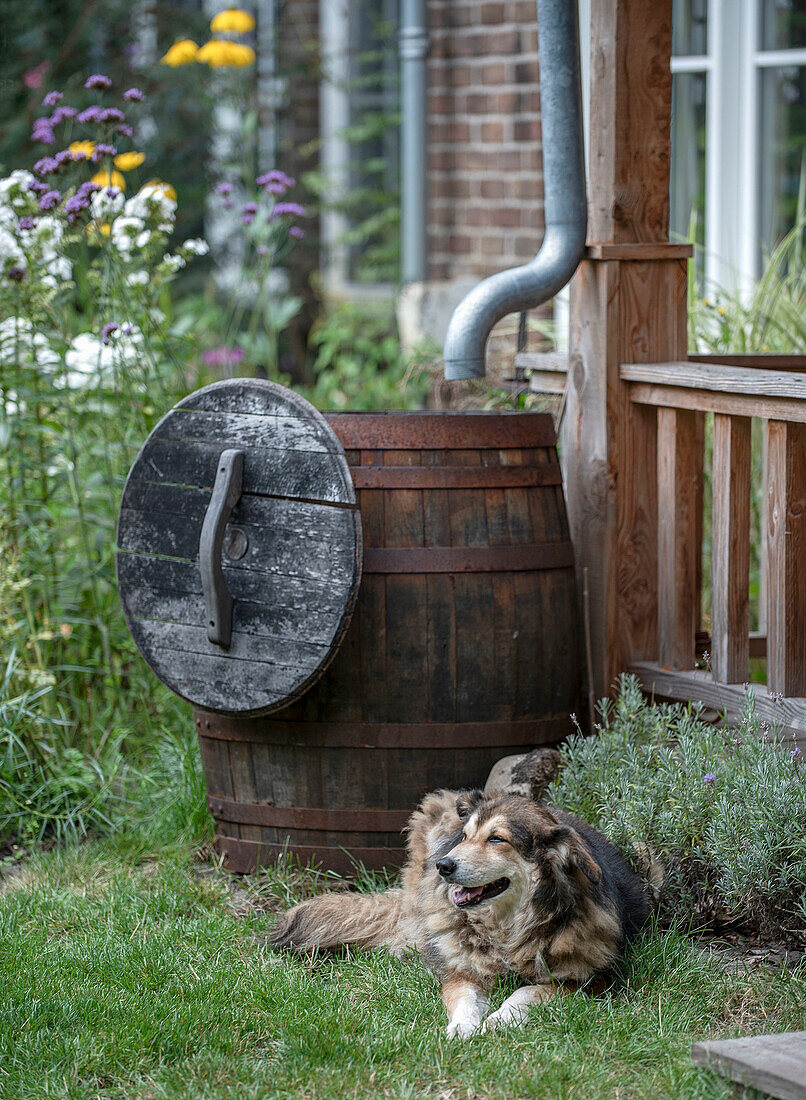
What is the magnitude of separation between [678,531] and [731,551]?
0.23 m

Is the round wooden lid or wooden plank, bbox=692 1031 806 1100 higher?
the round wooden lid

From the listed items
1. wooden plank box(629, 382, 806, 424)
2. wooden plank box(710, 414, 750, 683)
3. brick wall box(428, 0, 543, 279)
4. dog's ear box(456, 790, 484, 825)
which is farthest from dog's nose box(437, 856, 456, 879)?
brick wall box(428, 0, 543, 279)

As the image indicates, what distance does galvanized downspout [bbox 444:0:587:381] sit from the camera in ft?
12.3

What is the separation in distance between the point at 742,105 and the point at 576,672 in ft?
12.1

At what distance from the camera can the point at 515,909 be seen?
2705 millimetres

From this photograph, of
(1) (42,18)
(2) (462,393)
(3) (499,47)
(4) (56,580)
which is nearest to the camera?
(4) (56,580)

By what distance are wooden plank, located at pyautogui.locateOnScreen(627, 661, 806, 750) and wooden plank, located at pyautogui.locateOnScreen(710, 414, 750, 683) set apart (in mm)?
54

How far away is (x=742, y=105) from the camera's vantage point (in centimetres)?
623

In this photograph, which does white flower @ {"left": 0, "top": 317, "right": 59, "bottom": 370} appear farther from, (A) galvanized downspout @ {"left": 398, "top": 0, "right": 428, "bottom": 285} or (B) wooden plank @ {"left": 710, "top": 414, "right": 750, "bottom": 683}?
Result: (A) galvanized downspout @ {"left": 398, "top": 0, "right": 428, "bottom": 285}

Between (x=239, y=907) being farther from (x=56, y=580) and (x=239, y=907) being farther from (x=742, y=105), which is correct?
(x=742, y=105)

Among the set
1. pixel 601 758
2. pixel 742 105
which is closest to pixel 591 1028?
pixel 601 758

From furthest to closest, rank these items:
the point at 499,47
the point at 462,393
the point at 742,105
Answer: the point at 499,47 < the point at 742,105 < the point at 462,393

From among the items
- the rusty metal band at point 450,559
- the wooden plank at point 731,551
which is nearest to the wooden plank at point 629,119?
the wooden plank at point 731,551

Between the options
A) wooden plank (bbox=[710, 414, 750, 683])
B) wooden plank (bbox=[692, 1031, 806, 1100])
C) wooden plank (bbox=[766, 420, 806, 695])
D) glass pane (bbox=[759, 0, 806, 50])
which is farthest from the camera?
glass pane (bbox=[759, 0, 806, 50])
